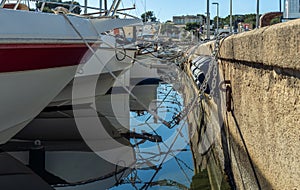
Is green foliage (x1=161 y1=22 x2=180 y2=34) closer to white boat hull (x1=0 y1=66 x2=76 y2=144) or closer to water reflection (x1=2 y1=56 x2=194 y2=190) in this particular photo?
water reflection (x1=2 y1=56 x2=194 y2=190)

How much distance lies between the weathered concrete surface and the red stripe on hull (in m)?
2.00

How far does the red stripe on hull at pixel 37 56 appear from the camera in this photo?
11.5 ft

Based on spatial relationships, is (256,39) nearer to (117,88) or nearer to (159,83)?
(117,88)

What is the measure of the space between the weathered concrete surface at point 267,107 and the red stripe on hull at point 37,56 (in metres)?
2.00

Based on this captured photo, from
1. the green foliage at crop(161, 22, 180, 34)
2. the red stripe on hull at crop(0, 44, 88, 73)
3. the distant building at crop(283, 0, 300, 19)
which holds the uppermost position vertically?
the green foliage at crop(161, 22, 180, 34)

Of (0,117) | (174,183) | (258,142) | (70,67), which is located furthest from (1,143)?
(258,142)

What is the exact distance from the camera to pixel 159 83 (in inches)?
559

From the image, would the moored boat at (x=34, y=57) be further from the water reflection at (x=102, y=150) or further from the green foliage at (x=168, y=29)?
the green foliage at (x=168, y=29)

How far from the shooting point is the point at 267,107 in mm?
2189

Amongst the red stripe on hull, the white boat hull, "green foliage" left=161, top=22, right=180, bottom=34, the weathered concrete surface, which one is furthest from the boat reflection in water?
"green foliage" left=161, top=22, right=180, bottom=34

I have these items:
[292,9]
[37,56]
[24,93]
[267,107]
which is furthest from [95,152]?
[292,9]

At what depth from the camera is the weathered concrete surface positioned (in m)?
1.77

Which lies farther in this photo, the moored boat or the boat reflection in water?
the boat reflection in water

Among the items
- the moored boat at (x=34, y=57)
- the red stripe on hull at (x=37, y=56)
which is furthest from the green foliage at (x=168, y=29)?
the red stripe on hull at (x=37, y=56)
